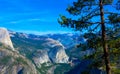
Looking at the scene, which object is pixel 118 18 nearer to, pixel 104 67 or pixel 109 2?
pixel 109 2

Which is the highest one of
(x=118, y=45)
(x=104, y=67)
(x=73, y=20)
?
(x=73, y=20)

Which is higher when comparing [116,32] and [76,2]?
[76,2]

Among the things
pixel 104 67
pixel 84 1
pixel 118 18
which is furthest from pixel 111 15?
pixel 104 67

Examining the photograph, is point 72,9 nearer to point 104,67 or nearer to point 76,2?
point 76,2

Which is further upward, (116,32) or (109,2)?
(109,2)

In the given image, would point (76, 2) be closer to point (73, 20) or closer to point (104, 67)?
point (73, 20)

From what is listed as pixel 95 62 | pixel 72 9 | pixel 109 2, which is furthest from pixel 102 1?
pixel 95 62

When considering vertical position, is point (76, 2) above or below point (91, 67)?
above
